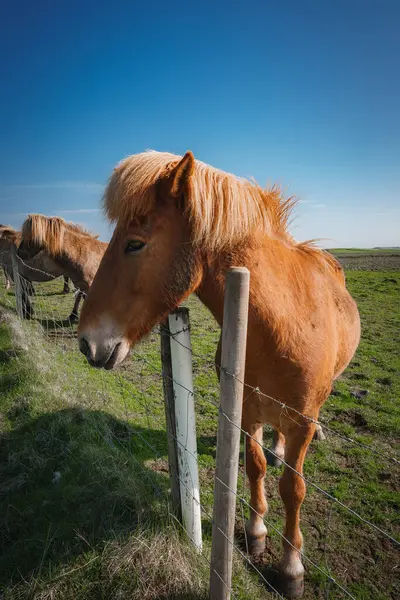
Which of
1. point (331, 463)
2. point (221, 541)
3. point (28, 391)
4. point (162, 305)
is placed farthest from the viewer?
point (28, 391)

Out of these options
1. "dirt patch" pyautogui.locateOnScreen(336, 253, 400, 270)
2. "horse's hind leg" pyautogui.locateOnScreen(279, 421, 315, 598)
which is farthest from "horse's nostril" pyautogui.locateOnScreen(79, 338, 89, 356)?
"dirt patch" pyautogui.locateOnScreen(336, 253, 400, 270)

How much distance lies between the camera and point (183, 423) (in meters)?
2.09

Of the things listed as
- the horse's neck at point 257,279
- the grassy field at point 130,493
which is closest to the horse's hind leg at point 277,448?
the grassy field at point 130,493

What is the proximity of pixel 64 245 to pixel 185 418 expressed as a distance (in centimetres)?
656

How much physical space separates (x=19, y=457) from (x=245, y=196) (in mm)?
3256

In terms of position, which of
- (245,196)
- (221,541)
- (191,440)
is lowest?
(221,541)

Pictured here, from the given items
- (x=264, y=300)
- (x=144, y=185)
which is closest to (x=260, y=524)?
(x=264, y=300)

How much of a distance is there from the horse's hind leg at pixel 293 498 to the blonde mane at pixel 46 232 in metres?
6.86

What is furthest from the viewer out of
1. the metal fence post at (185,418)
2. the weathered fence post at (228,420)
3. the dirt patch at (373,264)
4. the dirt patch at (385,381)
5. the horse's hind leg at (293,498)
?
the dirt patch at (373,264)

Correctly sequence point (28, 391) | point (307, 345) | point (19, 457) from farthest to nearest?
point (28, 391) < point (19, 457) < point (307, 345)

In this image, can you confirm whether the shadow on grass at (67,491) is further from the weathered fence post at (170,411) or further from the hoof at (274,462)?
the hoof at (274,462)

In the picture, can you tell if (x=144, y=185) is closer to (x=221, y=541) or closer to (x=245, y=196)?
(x=245, y=196)

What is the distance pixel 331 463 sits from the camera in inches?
142

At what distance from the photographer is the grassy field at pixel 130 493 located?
6.56ft
